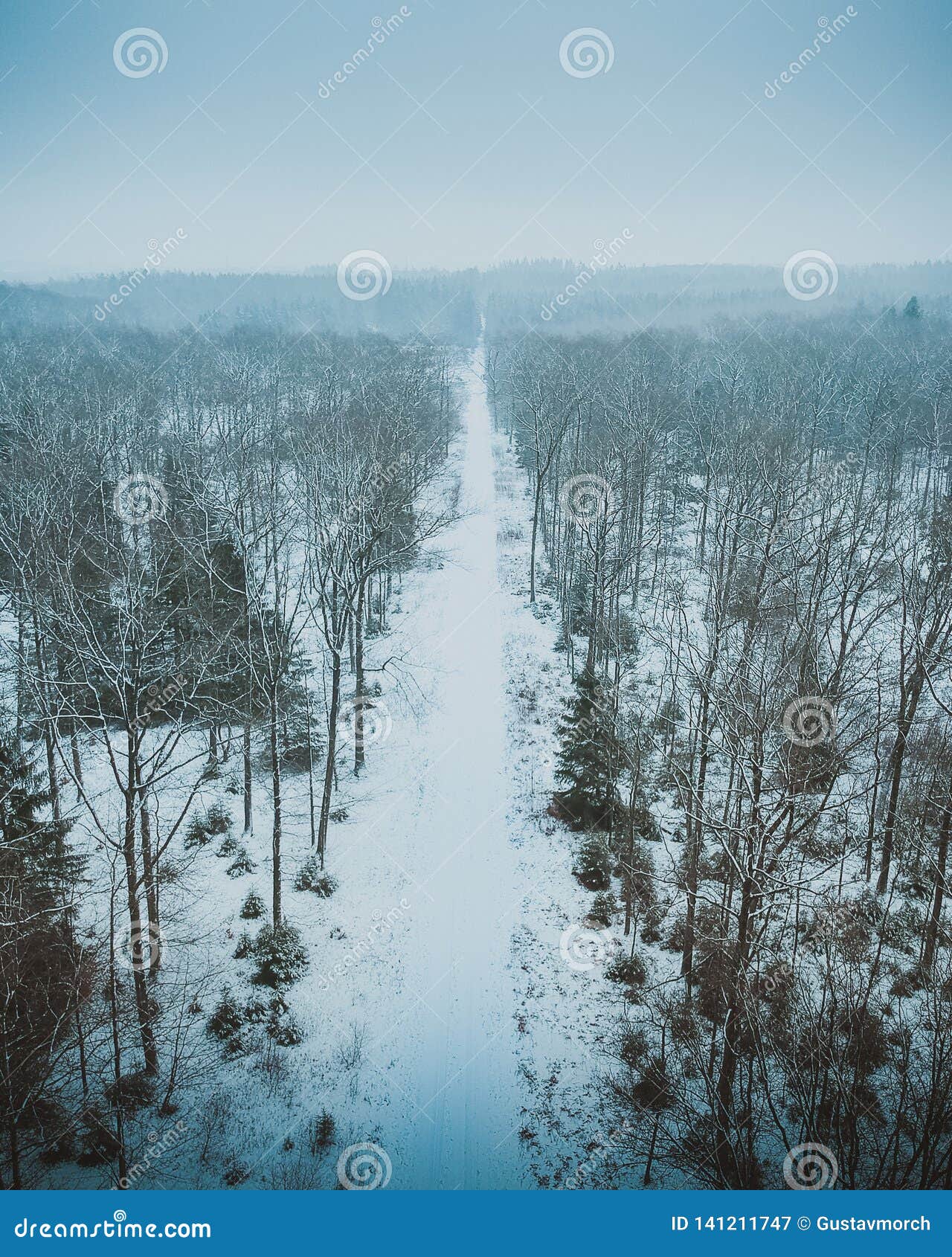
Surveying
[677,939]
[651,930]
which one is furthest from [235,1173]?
[677,939]

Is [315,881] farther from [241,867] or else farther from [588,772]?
[588,772]

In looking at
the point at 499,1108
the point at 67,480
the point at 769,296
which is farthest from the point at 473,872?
the point at 769,296

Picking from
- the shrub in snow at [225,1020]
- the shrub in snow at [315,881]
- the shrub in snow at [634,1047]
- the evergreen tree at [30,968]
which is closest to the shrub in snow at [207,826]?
the shrub in snow at [315,881]

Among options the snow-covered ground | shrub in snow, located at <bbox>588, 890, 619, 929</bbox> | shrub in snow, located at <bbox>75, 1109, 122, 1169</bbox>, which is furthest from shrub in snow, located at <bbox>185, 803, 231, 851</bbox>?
shrub in snow, located at <bbox>588, 890, 619, 929</bbox>

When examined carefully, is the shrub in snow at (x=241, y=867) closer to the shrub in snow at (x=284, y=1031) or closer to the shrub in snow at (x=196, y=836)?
the shrub in snow at (x=196, y=836)

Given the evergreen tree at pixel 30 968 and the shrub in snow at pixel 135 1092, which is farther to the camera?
the shrub in snow at pixel 135 1092

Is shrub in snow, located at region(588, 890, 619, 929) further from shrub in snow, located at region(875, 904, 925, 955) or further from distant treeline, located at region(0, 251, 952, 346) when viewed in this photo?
distant treeline, located at region(0, 251, 952, 346)
